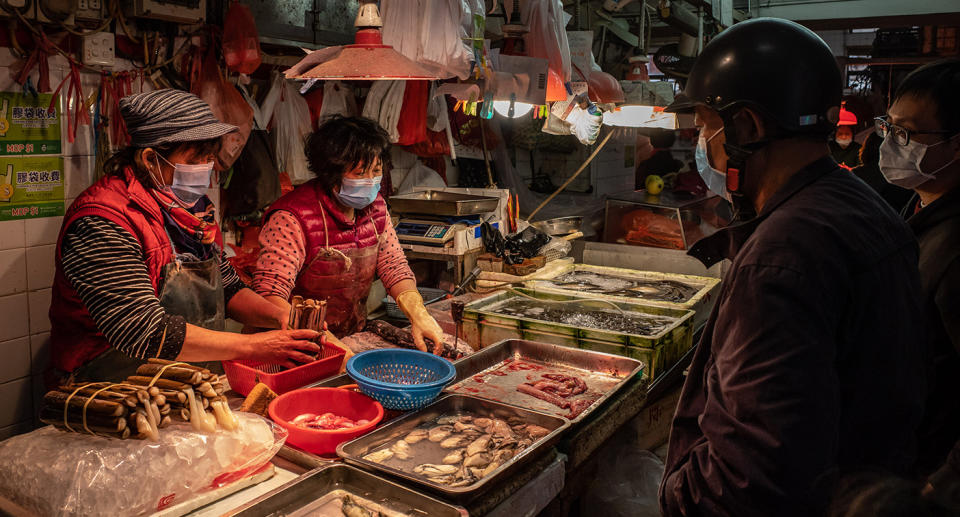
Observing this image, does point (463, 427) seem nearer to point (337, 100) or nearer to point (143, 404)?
point (143, 404)

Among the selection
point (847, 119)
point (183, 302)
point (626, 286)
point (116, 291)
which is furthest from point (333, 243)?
point (847, 119)

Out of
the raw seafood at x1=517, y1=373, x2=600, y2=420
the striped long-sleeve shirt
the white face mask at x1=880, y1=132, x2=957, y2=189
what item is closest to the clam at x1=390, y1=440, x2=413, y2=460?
the raw seafood at x1=517, y1=373, x2=600, y2=420

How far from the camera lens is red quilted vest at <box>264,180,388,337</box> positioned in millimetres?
3633

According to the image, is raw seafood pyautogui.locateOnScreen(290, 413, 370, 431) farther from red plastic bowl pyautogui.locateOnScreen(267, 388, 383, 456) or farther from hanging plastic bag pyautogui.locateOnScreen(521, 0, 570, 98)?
hanging plastic bag pyautogui.locateOnScreen(521, 0, 570, 98)

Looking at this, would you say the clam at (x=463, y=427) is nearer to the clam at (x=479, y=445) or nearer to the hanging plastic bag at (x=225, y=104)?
the clam at (x=479, y=445)

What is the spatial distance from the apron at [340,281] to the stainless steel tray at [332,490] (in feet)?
5.30

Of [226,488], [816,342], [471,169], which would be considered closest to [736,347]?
[816,342]

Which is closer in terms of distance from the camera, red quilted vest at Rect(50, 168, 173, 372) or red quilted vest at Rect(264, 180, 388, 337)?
red quilted vest at Rect(50, 168, 173, 372)

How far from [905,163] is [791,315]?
1.70 meters

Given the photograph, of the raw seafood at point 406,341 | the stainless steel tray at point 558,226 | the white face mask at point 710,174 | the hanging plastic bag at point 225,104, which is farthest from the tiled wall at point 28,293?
the white face mask at point 710,174

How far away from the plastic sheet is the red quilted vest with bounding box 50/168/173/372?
2.50 ft

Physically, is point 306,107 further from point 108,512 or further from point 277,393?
point 108,512

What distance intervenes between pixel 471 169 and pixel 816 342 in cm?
649

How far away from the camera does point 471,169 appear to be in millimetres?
7789
